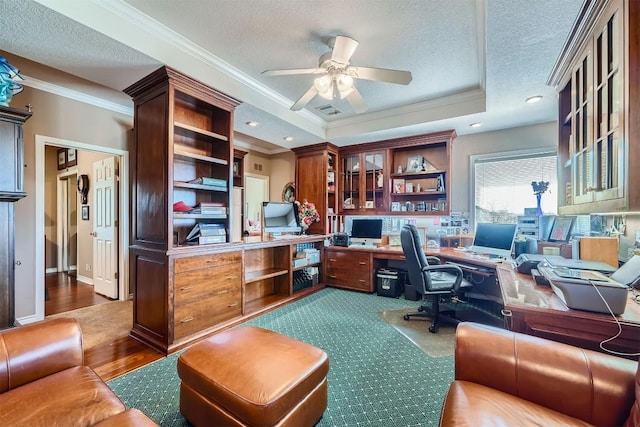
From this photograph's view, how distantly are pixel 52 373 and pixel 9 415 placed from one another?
29 cm

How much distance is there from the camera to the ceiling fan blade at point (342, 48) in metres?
2.19

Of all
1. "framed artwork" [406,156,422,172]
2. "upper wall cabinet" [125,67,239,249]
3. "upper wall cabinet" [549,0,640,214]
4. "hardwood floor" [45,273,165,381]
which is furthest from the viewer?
"framed artwork" [406,156,422,172]

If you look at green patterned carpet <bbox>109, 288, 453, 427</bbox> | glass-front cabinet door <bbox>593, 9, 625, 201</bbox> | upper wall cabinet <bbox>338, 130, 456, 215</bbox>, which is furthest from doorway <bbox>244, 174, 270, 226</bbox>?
glass-front cabinet door <bbox>593, 9, 625, 201</bbox>

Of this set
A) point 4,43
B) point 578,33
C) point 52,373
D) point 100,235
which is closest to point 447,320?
point 578,33

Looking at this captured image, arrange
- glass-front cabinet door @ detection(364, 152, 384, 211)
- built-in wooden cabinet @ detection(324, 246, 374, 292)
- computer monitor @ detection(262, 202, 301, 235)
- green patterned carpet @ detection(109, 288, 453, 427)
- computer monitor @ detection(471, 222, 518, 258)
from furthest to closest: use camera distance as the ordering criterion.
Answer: glass-front cabinet door @ detection(364, 152, 384, 211) < built-in wooden cabinet @ detection(324, 246, 374, 292) < computer monitor @ detection(262, 202, 301, 235) < computer monitor @ detection(471, 222, 518, 258) < green patterned carpet @ detection(109, 288, 453, 427)

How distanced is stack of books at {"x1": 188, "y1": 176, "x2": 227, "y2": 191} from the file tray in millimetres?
2820

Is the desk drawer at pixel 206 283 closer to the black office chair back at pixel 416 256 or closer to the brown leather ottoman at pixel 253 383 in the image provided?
the brown leather ottoman at pixel 253 383

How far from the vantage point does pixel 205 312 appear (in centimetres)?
270

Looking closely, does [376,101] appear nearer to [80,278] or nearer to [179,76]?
[179,76]

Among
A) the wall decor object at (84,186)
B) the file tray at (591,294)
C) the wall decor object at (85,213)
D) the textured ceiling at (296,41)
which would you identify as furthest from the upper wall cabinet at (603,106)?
the wall decor object at (85,213)

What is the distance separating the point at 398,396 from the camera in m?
1.82

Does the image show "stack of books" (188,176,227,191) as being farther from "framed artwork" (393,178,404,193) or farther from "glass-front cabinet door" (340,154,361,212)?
"framed artwork" (393,178,404,193)

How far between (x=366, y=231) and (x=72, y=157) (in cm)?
554

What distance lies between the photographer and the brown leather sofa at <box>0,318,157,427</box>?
103 cm
